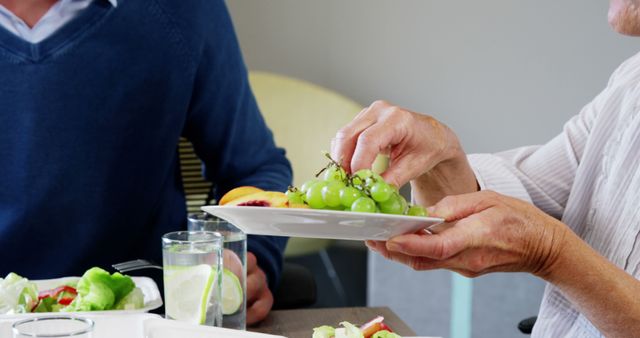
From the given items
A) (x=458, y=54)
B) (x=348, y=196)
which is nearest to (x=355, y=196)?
(x=348, y=196)

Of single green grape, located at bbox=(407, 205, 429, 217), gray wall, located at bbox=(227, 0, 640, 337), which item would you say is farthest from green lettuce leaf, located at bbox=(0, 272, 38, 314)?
gray wall, located at bbox=(227, 0, 640, 337)

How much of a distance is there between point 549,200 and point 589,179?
0.09 m

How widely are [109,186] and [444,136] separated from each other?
24.0 inches

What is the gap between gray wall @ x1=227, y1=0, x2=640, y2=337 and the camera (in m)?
3.25

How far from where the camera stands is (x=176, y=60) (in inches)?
64.6

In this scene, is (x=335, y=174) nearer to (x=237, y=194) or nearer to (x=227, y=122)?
(x=237, y=194)

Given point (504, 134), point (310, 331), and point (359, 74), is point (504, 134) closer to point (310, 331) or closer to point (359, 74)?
point (359, 74)

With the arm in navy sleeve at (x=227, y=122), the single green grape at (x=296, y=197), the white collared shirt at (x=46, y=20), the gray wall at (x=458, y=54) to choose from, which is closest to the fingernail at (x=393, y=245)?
the single green grape at (x=296, y=197)

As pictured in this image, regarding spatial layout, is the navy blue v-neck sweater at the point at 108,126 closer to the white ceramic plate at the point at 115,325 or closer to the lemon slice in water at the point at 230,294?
the lemon slice in water at the point at 230,294

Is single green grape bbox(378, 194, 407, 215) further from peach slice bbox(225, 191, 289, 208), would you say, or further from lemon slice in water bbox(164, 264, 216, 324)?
lemon slice in water bbox(164, 264, 216, 324)

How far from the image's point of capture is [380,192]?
1.01 metres

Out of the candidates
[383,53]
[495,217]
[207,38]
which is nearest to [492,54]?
[383,53]

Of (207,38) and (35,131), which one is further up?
(207,38)

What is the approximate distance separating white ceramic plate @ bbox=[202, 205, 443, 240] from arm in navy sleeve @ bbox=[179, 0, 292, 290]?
26.6 inches
